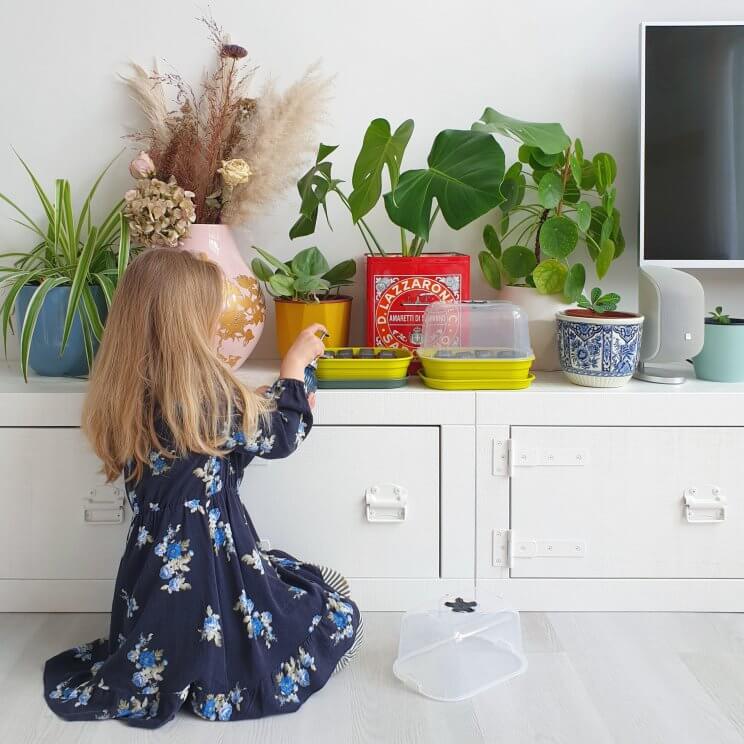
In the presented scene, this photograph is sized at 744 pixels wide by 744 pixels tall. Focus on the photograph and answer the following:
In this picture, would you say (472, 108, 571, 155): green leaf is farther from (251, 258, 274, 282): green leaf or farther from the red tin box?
(251, 258, 274, 282): green leaf

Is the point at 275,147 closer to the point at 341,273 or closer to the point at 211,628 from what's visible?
the point at 341,273

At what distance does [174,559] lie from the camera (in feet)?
5.49

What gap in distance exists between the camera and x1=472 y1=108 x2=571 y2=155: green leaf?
2.01 m

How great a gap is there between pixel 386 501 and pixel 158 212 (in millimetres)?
864

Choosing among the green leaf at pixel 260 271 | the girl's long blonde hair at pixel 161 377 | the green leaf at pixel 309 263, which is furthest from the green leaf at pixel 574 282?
the girl's long blonde hair at pixel 161 377

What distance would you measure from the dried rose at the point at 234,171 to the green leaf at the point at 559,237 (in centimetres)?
76

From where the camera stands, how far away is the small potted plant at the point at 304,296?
222 cm

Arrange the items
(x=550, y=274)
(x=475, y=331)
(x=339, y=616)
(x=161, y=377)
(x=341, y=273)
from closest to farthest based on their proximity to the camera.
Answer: (x=161, y=377) < (x=339, y=616) < (x=475, y=331) < (x=550, y=274) < (x=341, y=273)

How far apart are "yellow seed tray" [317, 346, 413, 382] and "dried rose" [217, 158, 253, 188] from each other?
514 mm

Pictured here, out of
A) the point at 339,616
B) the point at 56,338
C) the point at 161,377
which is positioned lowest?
the point at 339,616

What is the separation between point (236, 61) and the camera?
2369 millimetres

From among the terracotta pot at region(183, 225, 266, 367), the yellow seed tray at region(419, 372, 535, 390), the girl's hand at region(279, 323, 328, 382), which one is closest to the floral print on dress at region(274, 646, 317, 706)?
the girl's hand at region(279, 323, 328, 382)

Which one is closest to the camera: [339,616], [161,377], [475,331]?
Answer: [161,377]

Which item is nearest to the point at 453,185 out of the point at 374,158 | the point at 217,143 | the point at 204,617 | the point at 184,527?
the point at 374,158
